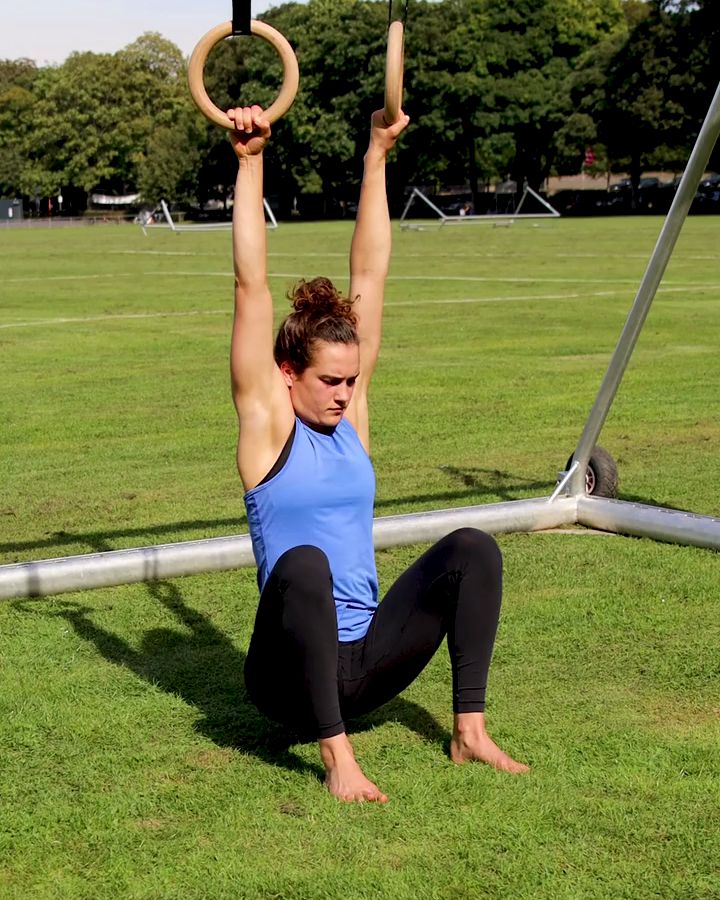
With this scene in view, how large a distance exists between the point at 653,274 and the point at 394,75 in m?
2.84

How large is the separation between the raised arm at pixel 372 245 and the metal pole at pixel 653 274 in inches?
95.3

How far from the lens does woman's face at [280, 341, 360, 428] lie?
4.46m

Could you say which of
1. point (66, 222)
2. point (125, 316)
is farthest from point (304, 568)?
point (66, 222)

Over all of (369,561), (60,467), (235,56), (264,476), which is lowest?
(60,467)

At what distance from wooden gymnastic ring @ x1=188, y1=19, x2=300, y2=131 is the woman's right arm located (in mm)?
184

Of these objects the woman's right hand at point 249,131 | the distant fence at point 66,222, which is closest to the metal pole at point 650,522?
the woman's right hand at point 249,131

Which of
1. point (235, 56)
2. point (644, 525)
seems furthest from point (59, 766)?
point (235, 56)

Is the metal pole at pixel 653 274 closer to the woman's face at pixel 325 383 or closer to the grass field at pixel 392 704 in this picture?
the grass field at pixel 392 704

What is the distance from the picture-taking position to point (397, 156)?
87.6 meters

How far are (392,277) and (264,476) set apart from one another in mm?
24412

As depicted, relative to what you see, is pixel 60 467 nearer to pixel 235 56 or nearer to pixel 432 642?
pixel 432 642

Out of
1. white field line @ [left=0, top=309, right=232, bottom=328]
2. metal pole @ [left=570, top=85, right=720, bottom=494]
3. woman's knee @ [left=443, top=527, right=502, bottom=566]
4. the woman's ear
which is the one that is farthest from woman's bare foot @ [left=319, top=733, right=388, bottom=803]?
white field line @ [left=0, top=309, right=232, bottom=328]

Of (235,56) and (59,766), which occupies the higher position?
(235,56)

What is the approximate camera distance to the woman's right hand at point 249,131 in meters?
4.38
